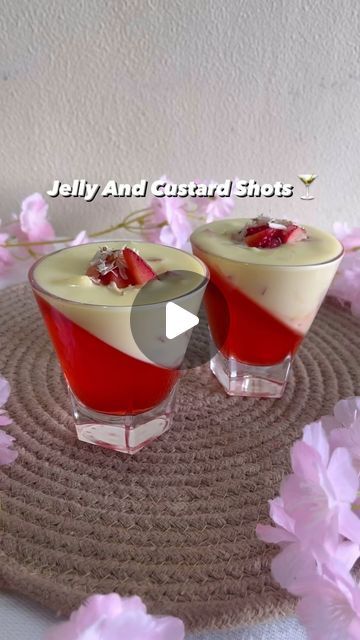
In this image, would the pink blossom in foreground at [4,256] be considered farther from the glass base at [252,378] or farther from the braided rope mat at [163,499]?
the glass base at [252,378]

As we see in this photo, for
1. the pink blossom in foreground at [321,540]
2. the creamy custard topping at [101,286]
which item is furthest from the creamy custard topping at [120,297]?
the pink blossom in foreground at [321,540]

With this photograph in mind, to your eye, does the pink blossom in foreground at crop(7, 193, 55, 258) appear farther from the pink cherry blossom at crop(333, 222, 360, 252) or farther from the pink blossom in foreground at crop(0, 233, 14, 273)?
the pink cherry blossom at crop(333, 222, 360, 252)

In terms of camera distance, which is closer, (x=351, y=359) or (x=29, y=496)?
(x=29, y=496)

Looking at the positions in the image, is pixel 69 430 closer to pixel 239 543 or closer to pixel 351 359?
pixel 239 543

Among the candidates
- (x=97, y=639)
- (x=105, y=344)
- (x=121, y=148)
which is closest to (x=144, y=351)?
(x=105, y=344)

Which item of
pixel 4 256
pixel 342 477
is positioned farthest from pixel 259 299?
pixel 4 256

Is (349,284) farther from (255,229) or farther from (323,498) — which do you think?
(323,498)
